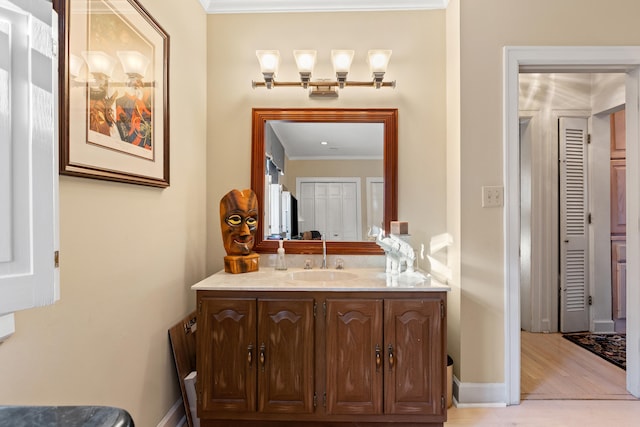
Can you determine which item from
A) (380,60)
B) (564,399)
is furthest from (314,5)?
(564,399)

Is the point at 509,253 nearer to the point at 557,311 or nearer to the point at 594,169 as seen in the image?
the point at 557,311

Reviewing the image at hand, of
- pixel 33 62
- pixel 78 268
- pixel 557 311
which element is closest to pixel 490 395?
pixel 557 311

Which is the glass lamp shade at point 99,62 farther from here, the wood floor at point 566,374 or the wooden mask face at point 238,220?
the wood floor at point 566,374

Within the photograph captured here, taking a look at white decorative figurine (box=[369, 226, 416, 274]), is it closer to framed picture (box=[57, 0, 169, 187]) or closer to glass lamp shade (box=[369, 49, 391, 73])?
glass lamp shade (box=[369, 49, 391, 73])

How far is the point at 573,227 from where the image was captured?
331 centimetres

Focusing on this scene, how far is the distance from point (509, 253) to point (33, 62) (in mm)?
2287

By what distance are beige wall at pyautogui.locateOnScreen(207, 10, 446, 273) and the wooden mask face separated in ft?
1.18

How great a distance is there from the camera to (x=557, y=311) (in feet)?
10.9

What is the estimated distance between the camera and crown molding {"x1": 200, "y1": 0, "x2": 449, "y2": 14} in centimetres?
233

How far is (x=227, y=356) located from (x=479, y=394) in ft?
5.01

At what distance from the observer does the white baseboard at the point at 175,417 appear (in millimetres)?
1775

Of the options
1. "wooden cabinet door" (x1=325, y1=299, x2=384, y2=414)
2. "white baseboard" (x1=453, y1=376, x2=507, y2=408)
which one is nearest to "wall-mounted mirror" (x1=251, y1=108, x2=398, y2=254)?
"wooden cabinet door" (x1=325, y1=299, x2=384, y2=414)

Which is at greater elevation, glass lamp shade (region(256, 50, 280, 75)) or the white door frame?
glass lamp shade (region(256, 50, 280, 75))

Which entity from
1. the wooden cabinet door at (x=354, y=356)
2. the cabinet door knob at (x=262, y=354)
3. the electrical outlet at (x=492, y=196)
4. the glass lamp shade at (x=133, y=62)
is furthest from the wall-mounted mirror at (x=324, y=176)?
the glass lamp shade at (x=133, y=62)
